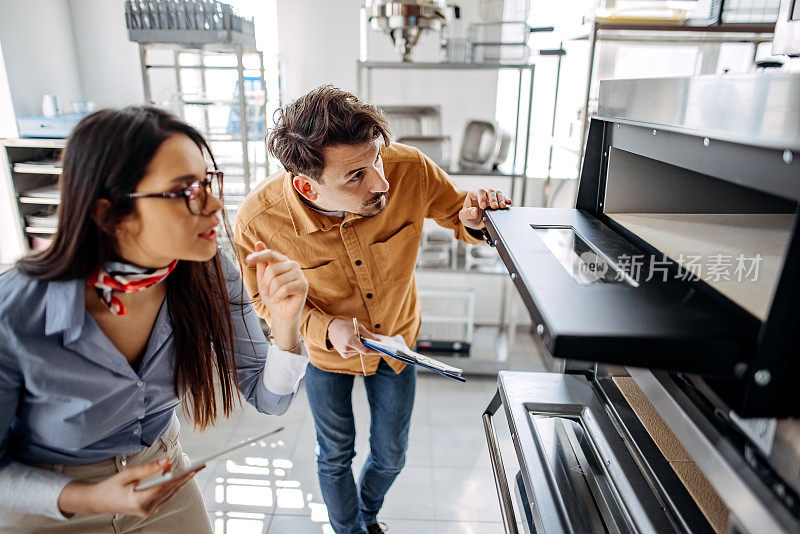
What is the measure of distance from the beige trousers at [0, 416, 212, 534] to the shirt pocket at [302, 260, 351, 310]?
0.52 m

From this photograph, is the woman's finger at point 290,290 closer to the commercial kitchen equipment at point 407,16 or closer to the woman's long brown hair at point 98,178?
the woman's long brown hair at point 98,178

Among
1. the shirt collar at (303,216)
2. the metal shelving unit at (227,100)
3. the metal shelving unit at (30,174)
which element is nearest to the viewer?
the shirt collar at (303,216)

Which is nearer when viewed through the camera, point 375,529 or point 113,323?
point 113,323

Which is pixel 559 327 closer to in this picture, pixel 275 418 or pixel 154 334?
pixel 154 334

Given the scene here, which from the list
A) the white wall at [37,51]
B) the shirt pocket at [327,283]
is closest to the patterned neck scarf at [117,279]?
the shirt pocket at [327,283]

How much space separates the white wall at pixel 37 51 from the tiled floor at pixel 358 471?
2302mm

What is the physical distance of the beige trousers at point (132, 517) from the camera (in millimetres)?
1016

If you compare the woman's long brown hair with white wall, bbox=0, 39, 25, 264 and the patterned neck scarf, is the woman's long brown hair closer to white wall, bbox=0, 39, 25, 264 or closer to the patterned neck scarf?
the patterned neck scarf

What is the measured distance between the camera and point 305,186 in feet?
4.64

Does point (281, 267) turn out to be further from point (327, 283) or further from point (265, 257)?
point (327, 283)

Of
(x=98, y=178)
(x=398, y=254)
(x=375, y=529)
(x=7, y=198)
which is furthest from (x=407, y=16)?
(x=7, y=198)

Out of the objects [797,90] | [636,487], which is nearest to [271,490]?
[636,487]

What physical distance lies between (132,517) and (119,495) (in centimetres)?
26

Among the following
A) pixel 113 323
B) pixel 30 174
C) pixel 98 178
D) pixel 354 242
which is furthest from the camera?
pixel 30 174
